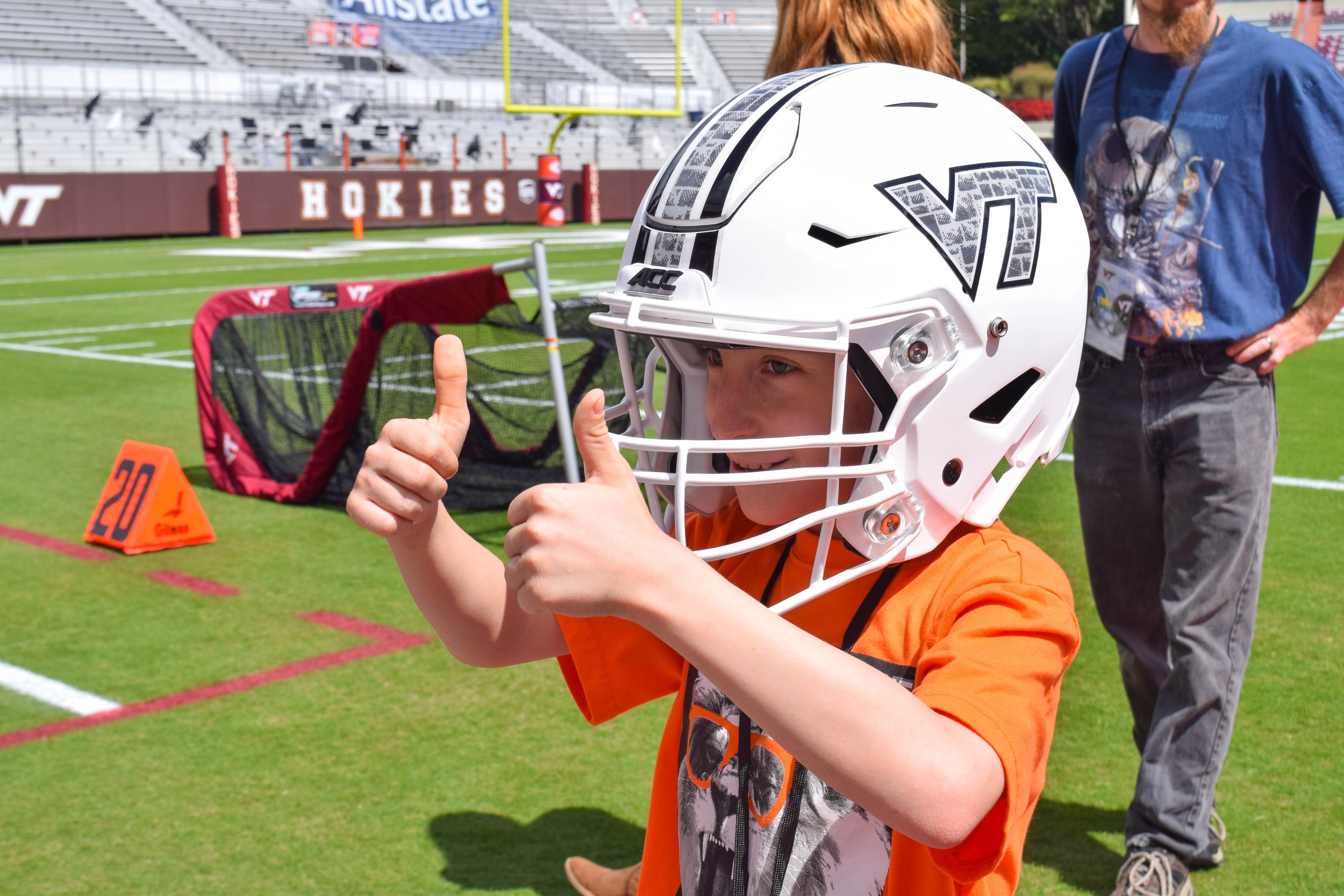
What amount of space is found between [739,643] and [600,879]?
1933 mm

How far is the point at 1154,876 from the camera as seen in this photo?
2986mm

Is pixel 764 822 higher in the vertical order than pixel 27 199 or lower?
higher

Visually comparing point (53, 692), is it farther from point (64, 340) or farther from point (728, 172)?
point (64, 340)

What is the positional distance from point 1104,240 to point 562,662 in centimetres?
182

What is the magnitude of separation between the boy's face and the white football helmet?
49mm

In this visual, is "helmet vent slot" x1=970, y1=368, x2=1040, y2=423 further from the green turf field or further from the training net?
the training net

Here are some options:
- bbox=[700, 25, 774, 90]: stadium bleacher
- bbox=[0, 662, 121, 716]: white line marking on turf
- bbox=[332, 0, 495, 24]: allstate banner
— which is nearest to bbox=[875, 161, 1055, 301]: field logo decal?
bbox=[0, 662, 121, 716]: white line marking on turf

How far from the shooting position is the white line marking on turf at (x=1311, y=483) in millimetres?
6742

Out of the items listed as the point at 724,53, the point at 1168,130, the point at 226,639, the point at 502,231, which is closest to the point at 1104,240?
the point at 1168,130

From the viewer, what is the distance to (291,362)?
7051 mm

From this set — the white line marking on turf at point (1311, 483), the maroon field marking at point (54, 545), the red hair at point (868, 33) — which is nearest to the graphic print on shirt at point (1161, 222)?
the red hair at point (868, 33)

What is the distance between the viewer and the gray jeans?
3010mm

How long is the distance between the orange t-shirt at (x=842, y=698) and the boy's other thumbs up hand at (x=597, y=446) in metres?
0.41

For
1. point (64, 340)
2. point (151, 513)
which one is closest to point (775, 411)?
point (151, 513)
